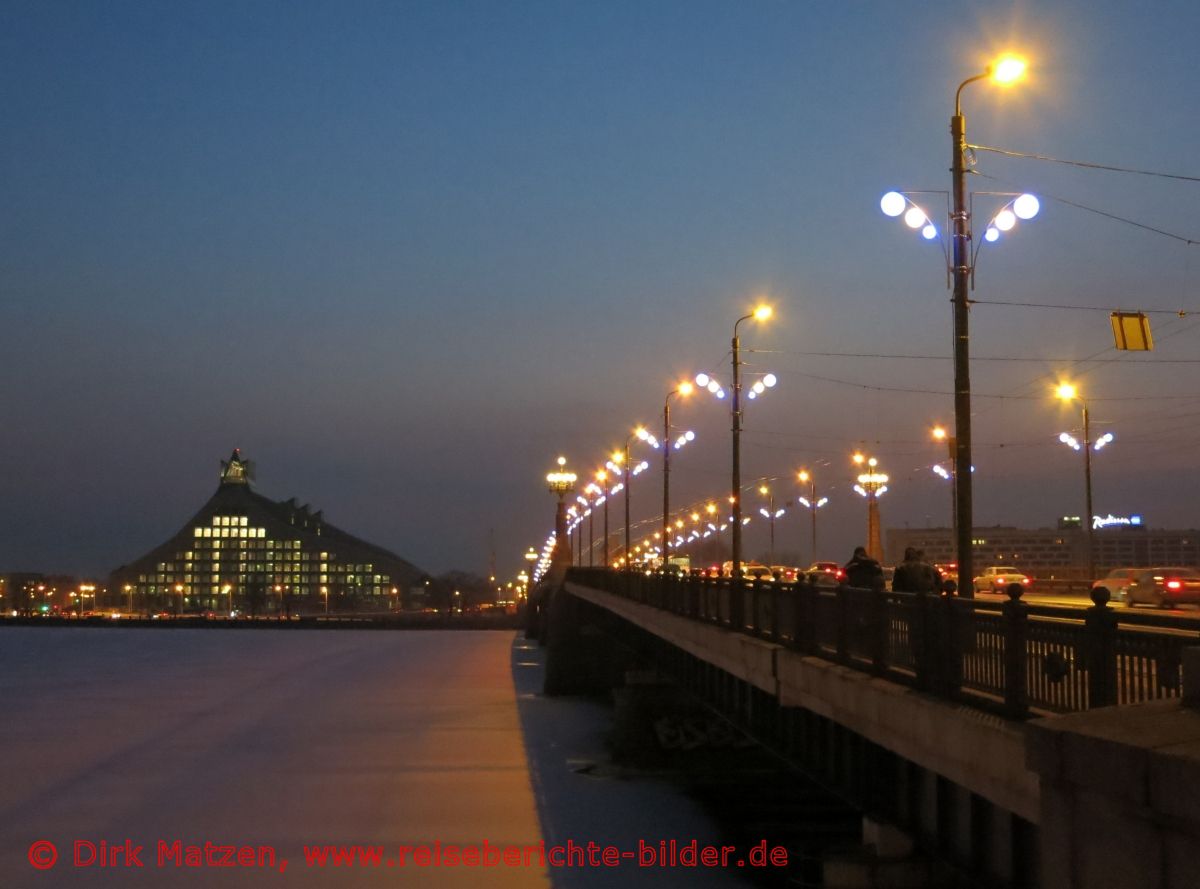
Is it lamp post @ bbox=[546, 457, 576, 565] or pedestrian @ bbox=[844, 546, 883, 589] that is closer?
pedestrian @ bbox=[844, 546, 883, 589]

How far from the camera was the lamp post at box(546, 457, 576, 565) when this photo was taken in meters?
118

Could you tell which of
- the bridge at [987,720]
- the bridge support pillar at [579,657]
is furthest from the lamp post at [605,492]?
the bridge at [987,720]

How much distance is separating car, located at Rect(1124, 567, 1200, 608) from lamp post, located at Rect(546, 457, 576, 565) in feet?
250

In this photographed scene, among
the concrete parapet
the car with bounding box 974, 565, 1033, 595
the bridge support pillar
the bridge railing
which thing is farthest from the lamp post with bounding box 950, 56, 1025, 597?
the bridge support pillar

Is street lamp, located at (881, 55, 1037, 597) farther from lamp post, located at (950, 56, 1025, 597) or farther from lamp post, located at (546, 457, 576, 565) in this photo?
lamp post, located at (546, 457, 576, 565)

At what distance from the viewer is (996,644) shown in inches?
445

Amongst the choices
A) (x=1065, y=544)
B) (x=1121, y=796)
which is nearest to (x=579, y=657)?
(x=1121, y=796)

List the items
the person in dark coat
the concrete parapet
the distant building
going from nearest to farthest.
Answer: the concrete parapet → the person in dark coat → the distant building

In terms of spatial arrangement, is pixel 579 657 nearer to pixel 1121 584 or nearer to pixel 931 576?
pixel 1121 584

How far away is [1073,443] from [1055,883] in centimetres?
4273

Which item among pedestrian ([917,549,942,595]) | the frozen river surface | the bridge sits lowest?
the frozen river surface

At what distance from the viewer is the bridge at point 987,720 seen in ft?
21.9

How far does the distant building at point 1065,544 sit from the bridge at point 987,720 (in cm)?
8890

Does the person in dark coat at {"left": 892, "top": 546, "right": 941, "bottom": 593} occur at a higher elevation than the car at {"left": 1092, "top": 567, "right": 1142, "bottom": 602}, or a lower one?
higher
